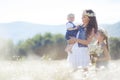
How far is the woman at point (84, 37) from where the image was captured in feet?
30.5

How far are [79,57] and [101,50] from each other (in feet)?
1.85

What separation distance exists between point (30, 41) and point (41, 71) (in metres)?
34.2

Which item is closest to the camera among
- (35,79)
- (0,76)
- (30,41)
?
(35,79)

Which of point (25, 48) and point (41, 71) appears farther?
point (25, 48)

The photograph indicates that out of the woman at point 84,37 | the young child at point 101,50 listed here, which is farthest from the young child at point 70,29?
the young child at point 101,50

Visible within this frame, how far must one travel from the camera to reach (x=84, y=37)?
30.8 feet

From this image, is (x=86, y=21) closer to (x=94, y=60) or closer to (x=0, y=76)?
(x=94, y=60)

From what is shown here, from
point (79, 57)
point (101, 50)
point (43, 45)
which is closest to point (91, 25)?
point (101, 50)

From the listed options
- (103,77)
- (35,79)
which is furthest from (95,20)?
(103,77)

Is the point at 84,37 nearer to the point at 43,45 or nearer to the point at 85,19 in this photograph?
the point at 85,19

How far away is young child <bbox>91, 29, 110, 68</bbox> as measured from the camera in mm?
9148

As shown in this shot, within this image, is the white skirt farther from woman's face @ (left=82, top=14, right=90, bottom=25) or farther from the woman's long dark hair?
woman's face @ (left=82, top=14, right=90, bottom=25)

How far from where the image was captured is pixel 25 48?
40781 mm

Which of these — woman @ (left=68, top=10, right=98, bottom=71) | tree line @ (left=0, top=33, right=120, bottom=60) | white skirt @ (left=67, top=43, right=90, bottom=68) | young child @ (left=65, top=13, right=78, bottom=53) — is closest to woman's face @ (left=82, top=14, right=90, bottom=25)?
woman @ (left=68, top=10, right=98, bottom=71)
